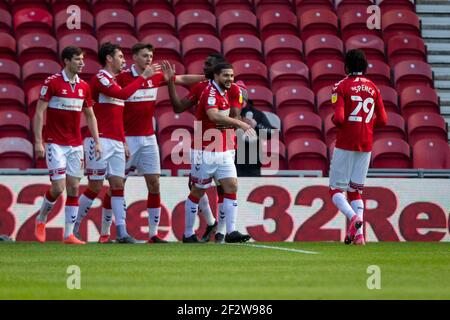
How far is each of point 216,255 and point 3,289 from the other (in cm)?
317

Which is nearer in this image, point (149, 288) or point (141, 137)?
point (149, 288)

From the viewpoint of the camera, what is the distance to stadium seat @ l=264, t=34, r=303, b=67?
17.8 metres

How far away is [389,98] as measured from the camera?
55.9ft

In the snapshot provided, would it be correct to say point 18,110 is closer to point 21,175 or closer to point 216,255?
point 21,175

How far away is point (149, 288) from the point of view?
7434mm

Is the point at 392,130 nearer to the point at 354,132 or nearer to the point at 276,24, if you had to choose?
the point at 276,24

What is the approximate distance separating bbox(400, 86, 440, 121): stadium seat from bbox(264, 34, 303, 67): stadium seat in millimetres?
1765

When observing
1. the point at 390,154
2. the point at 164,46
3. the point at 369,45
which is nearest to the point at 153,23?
the point at 164,46

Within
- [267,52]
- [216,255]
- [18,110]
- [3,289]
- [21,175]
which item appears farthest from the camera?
[267,52]

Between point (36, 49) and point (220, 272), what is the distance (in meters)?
9.33

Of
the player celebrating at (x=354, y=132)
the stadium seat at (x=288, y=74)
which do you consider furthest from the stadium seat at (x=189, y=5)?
the player celebrating at (x=354, y=132)

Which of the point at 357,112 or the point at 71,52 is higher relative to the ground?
the point at 71,52

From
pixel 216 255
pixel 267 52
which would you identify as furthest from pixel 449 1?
pixel 216 255
